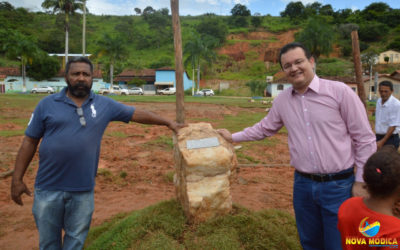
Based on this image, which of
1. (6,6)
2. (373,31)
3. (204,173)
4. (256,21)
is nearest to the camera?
(204,173)

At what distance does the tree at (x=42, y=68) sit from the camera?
3694 centimetres

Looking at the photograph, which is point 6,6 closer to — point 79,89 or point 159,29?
point 159,29

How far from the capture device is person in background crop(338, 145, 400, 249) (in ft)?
5.41

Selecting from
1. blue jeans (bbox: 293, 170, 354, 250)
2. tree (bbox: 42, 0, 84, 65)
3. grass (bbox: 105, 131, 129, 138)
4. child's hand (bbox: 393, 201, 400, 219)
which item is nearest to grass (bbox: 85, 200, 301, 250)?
blue jeans (bbox: 293, 170, 354, 250)

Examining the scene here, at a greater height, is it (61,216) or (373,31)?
(373,31)

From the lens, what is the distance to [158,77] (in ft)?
140

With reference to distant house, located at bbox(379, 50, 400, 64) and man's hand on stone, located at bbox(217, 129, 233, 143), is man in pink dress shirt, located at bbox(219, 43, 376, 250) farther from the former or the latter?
distant house, located at bbox(379, 50, 400, 64)

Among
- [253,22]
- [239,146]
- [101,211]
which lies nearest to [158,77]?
[239,146]

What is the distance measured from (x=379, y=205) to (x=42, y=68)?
41.7 meters

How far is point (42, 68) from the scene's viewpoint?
3691 centimetres

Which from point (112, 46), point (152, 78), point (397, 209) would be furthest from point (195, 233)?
point (152, 78)

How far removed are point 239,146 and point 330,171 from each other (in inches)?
266

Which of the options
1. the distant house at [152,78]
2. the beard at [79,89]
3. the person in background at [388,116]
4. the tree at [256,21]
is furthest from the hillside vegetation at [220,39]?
the beard at [79,89]

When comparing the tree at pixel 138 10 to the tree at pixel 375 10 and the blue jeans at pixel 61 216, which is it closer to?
the tree at pixel 375 10
